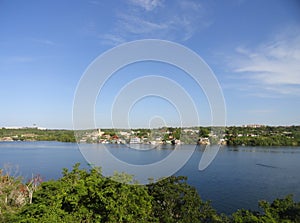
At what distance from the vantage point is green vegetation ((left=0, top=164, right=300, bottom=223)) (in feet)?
10.1

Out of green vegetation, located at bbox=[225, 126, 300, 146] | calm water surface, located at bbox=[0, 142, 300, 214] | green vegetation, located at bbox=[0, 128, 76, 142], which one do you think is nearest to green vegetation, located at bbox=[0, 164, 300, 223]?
calm water surface, located at bbox=[0, 142, 300, 214]

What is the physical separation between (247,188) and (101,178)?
10059 mm

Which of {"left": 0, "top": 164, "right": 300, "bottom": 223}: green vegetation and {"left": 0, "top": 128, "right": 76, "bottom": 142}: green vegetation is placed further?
{"left": 0, "top": 128, "right": 76, "bottom": 142}: green vegetation

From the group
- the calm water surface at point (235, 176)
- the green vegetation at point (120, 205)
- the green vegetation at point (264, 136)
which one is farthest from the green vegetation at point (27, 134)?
the green vegetation at point (120, 205)

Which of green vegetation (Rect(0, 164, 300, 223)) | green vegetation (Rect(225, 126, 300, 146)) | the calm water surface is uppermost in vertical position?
green vegetation (Rect(225, 126, 300, 146))

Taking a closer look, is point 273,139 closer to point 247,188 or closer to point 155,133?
point 247,188

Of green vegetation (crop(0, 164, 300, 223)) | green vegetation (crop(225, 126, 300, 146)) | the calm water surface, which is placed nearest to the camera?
green vegetation (crop(0, 164, 300, 223))

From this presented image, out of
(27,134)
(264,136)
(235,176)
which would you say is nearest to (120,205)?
(235,176)

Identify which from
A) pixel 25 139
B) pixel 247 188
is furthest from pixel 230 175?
pixel 25 139

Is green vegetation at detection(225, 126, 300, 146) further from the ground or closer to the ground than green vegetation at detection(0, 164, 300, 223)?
further from the ground

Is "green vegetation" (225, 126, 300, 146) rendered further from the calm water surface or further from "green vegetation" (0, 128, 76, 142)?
"green vegetation" (0, 128, 76, 142)

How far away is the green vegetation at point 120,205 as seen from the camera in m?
3.07

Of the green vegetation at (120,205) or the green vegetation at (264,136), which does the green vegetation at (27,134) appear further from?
the green vegetation at (120,205)

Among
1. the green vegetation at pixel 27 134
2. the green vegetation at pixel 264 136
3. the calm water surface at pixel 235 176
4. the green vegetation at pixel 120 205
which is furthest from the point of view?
the green vegetation at pixel 27 134
